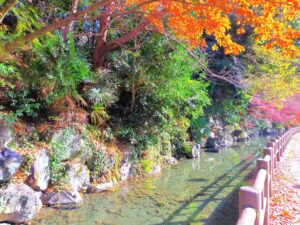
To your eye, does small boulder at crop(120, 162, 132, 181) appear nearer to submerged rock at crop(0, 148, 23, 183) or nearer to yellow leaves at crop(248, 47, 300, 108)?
submerged rock at crop(0, 148, 23, 183)

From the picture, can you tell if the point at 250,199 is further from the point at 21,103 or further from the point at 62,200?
the point at 21,103

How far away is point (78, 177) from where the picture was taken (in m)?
6.26

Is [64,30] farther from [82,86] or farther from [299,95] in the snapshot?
[299,95]

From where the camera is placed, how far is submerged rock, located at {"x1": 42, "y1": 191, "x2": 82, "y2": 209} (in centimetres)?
541

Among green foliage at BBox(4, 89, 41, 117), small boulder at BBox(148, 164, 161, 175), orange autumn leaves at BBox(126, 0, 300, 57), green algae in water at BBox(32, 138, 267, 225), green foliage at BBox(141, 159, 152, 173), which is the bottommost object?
green algae in water at BBox(32, 138, 267, 225)

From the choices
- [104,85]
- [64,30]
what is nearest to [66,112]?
[104,85]

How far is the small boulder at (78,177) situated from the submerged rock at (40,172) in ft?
1.71

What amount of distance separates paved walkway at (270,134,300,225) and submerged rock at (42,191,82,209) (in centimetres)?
410

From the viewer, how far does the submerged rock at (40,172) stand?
5281mm

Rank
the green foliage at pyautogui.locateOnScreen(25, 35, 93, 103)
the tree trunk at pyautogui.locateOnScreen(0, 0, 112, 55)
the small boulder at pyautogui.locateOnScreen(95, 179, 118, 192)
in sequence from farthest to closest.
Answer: the small boulder at pyautogui.locateOnScreen(95, 179, 118, 192), the green foliage at pyautogui.locateOnScreen(25, 35, 93, 103), the tree trunk at pyautogui.locateOnScreen(0, 0, 112, 55)

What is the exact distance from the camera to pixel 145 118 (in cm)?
886

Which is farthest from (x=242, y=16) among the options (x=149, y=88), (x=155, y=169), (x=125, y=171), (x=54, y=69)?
(x=155, y=169)

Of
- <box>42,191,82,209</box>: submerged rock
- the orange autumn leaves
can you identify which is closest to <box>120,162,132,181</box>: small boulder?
<box>42,191,82,209</box>: submerged rock

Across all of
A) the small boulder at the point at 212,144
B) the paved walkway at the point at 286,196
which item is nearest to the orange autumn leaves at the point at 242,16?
the paved walkway at the point at 286,196
